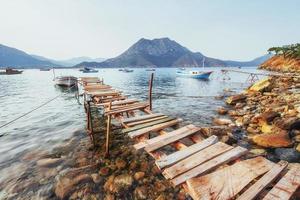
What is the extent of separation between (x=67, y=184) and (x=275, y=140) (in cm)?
990

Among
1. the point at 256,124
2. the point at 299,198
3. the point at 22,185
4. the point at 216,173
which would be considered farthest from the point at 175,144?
the point at 256,124

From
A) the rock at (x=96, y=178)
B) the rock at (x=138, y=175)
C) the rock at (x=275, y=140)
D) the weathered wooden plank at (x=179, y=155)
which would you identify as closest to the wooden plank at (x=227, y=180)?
the weathered wooden plank at (x=179, y=155)

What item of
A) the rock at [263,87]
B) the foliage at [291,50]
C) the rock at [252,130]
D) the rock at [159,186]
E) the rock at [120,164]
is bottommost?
the rock at [159,186]

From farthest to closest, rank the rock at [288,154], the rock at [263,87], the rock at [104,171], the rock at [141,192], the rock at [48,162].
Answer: the rock at [263,87] < the rock at [48,162] < the rock at [288,154] < the rock at [104,171] < the rock at [141,192]

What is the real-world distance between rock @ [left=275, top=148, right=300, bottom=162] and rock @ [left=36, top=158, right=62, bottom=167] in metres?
10.4

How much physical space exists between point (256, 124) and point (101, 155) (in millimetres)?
10441

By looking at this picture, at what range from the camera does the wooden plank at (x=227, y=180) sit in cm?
381

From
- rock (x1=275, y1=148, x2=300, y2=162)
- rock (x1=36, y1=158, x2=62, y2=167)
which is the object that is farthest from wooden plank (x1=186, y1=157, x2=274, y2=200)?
rock (x1=36, y1=158, x2=62, y2=167)

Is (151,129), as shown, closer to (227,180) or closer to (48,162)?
(227,180)

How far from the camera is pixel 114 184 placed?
285 inches

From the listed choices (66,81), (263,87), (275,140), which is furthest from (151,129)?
(66,81)

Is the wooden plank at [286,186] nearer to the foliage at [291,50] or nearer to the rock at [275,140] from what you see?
the rock at [275,140]

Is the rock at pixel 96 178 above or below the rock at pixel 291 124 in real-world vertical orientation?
below

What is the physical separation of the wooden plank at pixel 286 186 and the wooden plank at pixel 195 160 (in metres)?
1.47
